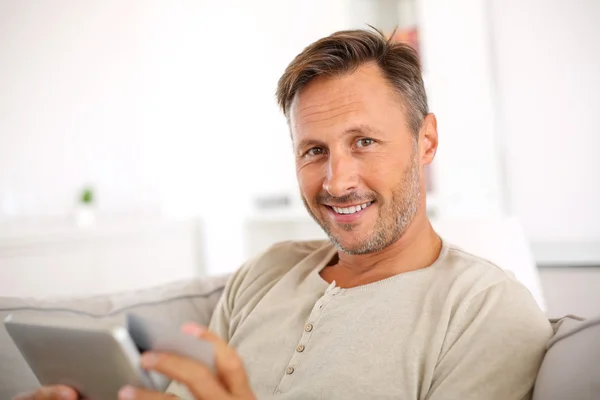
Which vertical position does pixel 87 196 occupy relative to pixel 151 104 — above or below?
below

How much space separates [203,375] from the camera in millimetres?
754

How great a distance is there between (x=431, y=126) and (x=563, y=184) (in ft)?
4.91

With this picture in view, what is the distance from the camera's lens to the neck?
1.19 metres

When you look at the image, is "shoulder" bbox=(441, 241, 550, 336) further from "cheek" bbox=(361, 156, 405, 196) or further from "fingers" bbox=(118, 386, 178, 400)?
"fingers" bbox=(118, 386, 178, 400)

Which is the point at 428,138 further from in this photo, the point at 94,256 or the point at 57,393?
the point at 94,256

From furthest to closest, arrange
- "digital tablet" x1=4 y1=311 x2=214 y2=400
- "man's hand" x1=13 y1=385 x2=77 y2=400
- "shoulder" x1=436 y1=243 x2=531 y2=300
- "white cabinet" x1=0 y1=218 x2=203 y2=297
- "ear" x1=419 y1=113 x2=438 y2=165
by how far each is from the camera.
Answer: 1. "white cabinet" x1=0 y1=218 x2=203 y2=297
2. "ear" x1=419 y1=113 x2=438 y2=165
3. "shoulder" x1=436 y1=243 x2=531 y2=300
4. "man's hand" x1=13 y1=385 x2=77 y2=400
5. "digital tablet" x1=4 y1=311 x2=214 y2=400

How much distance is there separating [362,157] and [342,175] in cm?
6

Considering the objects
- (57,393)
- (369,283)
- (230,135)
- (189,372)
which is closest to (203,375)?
(189,372)

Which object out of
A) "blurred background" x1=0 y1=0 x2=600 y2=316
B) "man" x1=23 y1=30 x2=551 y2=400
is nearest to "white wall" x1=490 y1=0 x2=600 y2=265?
"blurred background" x1=0 y1=0 x2=600 y2=316

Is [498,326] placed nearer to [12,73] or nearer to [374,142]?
[374,142]

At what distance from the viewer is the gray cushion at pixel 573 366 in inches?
30.6

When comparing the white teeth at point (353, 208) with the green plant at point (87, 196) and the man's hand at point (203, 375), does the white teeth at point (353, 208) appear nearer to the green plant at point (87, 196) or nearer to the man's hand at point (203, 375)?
the man's hand at point (203, 375)

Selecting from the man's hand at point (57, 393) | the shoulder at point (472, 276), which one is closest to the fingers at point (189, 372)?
the man's hand at point (57, 393)

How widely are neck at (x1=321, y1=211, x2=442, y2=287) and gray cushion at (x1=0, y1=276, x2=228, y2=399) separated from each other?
36 cm
